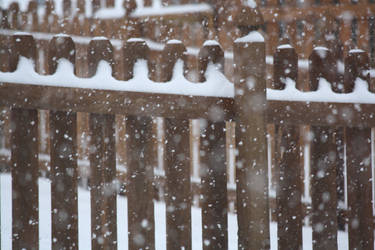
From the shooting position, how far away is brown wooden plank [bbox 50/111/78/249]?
2.27 metres

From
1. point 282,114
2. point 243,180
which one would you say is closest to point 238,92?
point 282,114

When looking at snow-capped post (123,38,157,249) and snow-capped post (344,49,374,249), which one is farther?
snow-capped post (344,49,374,249)

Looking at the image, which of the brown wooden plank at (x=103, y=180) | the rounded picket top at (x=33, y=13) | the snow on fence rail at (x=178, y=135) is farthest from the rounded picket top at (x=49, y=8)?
the brown wooden plank at (x=103, y=180)

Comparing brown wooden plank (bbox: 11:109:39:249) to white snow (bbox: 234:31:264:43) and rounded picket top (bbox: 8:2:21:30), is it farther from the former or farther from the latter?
rounded picket top (bbox: 8:2:21:30)

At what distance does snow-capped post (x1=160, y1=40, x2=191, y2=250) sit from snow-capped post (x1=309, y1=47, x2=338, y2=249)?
0.68 metres

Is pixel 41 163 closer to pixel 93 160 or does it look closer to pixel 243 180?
pixel 93 160

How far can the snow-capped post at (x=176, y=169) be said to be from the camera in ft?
7.43

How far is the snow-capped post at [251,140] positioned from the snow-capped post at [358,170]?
1.77ft

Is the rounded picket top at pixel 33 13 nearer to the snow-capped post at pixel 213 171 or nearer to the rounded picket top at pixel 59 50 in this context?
the rounded picket top at pixel 59 50

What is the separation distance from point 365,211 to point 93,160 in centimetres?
145

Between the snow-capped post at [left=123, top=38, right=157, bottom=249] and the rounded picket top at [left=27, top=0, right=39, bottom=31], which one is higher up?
the rounded picket top at [left=27, top=0, right=39, bottom=31]

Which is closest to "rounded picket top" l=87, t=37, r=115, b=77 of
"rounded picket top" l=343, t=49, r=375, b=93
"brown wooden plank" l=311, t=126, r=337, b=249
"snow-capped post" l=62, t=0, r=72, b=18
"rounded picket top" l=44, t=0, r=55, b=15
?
"brown wooden plank" l=311, t=126, r=337, b=249

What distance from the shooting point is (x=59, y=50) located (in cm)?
223

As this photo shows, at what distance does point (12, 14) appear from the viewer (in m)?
5.51
